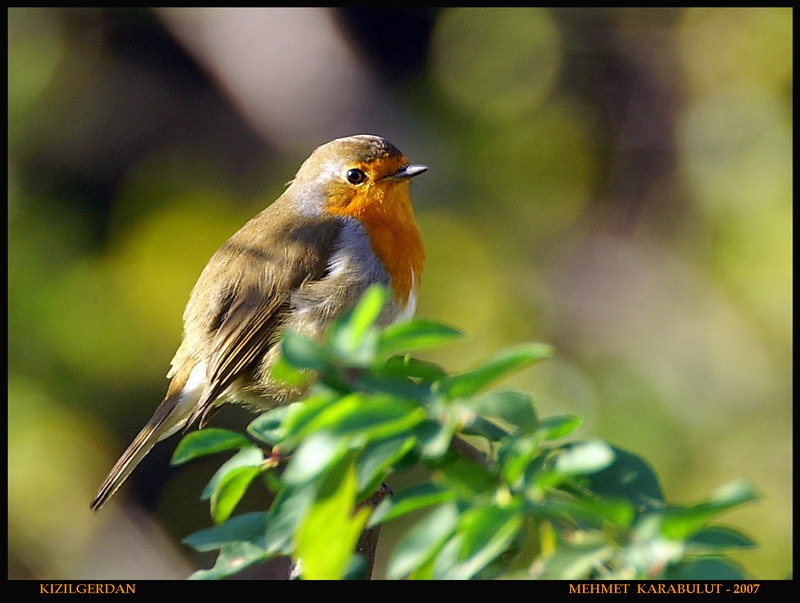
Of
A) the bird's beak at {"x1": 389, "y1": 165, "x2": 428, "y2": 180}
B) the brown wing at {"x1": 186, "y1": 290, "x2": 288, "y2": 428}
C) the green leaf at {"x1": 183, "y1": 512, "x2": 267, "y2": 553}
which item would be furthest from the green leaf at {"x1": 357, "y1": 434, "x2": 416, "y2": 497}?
the bird's beak at {"x1": 389, "y1": 165, "x2": 428, "y2": 180}

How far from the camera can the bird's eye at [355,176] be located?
3.84 meters

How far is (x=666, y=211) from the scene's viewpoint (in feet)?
22.2

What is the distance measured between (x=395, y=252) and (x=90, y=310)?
247 centimetres

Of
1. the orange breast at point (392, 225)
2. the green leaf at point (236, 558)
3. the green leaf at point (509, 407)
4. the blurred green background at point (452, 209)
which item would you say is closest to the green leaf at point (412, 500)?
the green leaf at point (509, 407)

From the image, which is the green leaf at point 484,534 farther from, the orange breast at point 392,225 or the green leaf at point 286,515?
the orange breast at point 392,225

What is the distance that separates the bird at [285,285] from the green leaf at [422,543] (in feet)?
6.81

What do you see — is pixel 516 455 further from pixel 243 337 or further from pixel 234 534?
pixel 243 337

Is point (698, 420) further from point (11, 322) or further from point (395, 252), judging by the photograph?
point (11, 322)

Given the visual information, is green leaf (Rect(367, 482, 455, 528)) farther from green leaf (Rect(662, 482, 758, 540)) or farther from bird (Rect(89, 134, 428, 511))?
bird (Rect(89, 134, 428, 511))

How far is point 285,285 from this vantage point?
11.6 feet

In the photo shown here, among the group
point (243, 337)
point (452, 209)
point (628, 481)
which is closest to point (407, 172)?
point (243, 337)

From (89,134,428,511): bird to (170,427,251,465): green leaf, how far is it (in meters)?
1.74

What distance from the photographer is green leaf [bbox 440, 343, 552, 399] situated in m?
1.23

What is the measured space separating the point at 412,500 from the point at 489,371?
0.20 metres
